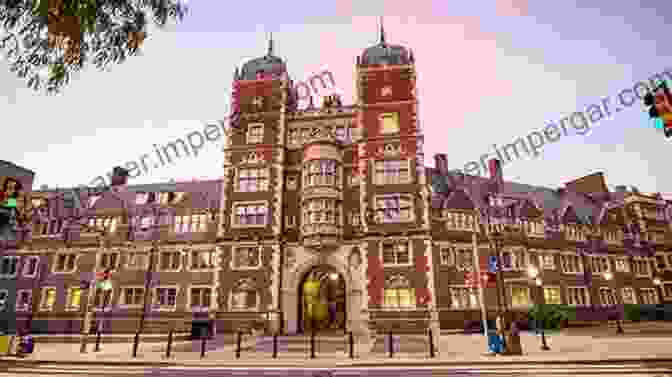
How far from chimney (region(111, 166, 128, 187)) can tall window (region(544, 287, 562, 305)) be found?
4768cm

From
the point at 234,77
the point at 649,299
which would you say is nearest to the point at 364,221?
the point at 234,77

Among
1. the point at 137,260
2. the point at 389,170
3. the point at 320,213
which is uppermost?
the point at 389,170

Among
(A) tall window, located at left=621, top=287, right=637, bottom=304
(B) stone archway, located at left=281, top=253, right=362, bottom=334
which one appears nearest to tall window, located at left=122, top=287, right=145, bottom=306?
(B) stone archway, located at left=281, top=253, right=362, bottom=334

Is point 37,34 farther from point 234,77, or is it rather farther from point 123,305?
point 123,305

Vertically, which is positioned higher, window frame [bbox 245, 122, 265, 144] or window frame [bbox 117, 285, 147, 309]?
window frame [bbox 245, 122, 265, 144]

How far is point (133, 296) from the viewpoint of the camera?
35.2 m

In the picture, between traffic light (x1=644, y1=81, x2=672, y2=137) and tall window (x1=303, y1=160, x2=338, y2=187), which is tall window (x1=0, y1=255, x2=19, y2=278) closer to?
tall window (x1=303, y1=160, x2=338, y2=187)

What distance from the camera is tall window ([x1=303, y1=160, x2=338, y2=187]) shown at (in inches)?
1223

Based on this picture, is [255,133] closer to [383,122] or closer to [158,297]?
[383,122]

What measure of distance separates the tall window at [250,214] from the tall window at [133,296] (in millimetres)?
12256

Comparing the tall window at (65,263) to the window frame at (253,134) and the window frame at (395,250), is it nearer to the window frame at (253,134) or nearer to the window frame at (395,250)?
the window frame at (253,134)

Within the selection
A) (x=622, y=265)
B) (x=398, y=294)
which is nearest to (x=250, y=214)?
(x=398, y=294)

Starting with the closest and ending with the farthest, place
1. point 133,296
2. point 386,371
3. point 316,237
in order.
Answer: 1. point 386,371
2. point 316,237
3. point 133,296

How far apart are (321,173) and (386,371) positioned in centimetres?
2027
